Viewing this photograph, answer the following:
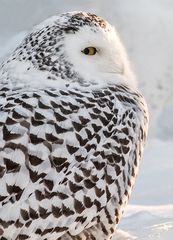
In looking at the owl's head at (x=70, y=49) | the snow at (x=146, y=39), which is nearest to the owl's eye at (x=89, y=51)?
the owl's head at (x=70, y=49)

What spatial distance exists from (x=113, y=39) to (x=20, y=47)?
0.35 metres

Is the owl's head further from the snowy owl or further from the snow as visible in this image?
the snow

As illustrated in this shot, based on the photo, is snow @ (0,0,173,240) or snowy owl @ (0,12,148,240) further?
snow @ (0,0,173,240)

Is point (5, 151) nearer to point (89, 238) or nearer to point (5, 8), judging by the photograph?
point (89, 238)

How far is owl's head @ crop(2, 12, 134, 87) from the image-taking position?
9.24ft

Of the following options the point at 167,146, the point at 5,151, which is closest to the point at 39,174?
the point at 5,151

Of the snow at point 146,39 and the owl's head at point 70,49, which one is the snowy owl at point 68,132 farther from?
the snow at point 146,39

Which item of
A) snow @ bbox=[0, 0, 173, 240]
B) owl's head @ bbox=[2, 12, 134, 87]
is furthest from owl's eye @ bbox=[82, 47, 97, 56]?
snow @ bbox=[0, 0, 173, 240]

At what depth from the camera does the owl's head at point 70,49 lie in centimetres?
282

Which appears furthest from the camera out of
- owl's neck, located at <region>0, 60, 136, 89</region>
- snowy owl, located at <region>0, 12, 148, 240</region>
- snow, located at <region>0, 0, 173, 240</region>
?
snow, located at <region>0, 0, 173, 240</region>

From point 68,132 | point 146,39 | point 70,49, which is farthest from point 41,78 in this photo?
point 146,39

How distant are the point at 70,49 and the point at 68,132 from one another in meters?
0.37

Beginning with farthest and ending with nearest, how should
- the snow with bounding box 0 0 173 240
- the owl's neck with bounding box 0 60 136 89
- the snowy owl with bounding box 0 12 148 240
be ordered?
the snow with bounding box 0 0 173 240, the owl's neck with bounding box 0 60 136 89, the snowy owl with bounding box 0 12 148 240

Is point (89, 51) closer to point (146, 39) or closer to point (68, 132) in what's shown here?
point (68, 132)
